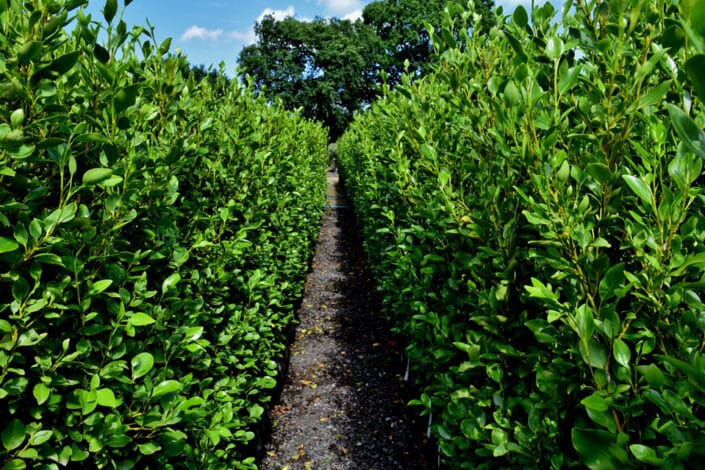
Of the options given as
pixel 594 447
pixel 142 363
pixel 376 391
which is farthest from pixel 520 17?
pixel 376 391

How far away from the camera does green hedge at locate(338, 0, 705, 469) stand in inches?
44.5

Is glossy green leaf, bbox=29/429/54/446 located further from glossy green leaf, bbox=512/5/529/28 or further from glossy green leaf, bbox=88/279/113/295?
glossy green leaf, bbox=512/5/529/28

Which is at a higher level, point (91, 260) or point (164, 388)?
point (91, 260)

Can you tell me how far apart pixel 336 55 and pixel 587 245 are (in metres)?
45.8

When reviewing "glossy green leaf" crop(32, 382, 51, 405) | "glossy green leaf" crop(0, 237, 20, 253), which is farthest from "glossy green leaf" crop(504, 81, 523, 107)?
"glossy green leaf" crop(32, 382, 51, 405)

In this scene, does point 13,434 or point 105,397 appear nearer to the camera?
point 13,434

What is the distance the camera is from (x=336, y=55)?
4309 cm

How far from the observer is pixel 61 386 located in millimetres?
1484

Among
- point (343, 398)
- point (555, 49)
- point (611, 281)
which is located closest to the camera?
point (611, 281)

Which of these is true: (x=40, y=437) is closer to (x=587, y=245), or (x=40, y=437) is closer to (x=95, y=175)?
(x=95, y=175)

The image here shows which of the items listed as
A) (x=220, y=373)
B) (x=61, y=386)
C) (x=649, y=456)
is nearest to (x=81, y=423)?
(x=61, y=386)

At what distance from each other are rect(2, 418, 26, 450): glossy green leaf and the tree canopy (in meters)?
43.3

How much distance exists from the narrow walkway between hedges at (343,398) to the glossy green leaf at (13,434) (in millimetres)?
2867

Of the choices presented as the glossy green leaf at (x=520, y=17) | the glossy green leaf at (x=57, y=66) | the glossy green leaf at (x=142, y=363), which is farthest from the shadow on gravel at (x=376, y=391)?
the glossy green leaf at (x=57, y=66)
